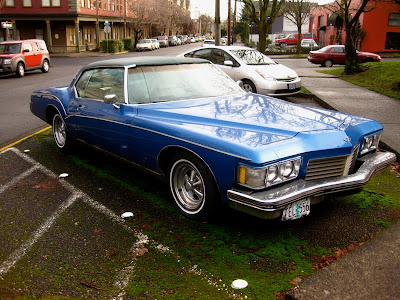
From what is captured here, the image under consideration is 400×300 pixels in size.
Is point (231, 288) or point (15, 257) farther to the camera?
point (15, 257)

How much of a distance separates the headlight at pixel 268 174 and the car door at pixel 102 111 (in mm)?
1759

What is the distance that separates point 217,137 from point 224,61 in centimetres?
783

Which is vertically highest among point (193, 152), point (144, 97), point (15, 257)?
A: point (144, 97)

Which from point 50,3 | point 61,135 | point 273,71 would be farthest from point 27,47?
point 50,3

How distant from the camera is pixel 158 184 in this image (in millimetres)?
5254

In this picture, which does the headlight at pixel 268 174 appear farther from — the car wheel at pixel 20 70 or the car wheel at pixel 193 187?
the car wheel at pixel 20 70

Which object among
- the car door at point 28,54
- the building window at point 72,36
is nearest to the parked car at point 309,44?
the building window at point 72,36

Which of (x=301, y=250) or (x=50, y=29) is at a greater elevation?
(x=50, y=29)

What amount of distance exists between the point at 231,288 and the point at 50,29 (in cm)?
4752

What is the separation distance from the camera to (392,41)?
38.7m

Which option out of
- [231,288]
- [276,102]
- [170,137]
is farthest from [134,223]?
[276,102]

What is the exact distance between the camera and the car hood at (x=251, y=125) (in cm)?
351

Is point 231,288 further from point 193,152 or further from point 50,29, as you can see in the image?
point 50,29

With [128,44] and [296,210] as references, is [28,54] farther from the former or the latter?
[128,44]
